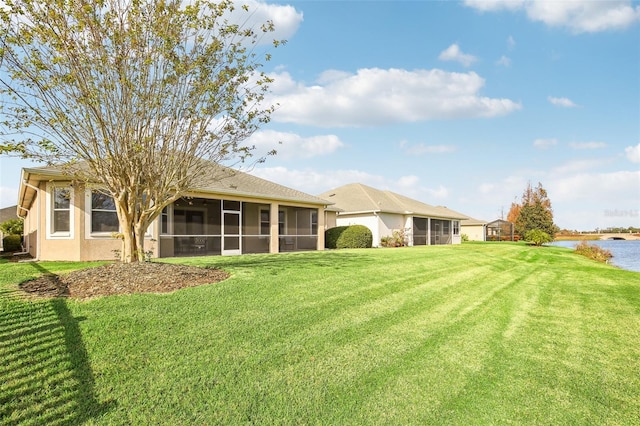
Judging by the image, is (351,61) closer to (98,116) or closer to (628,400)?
(98,116)

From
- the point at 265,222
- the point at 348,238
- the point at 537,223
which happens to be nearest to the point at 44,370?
the point at 265,222

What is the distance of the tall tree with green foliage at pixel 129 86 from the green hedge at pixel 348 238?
47.9 ft

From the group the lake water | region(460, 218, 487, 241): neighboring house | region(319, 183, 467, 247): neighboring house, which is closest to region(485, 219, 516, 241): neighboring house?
region(460, 218, 487, 241): neighboring house

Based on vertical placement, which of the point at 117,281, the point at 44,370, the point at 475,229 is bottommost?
the point at 44,370

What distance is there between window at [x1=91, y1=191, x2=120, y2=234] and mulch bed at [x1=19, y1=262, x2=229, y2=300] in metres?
5.74

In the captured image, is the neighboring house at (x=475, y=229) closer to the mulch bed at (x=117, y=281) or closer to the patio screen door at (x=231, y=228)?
the patio screen door at (x=231, y=228)

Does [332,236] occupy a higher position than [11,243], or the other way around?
[332,236]

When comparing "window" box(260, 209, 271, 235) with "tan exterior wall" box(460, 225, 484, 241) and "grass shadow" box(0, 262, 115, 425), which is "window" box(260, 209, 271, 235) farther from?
"tan exterior wall" box(460, 225, 484, 241)

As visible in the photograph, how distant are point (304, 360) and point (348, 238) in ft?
58.5

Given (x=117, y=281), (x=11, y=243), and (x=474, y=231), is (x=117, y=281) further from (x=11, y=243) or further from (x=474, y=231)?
(x=474, y=231)

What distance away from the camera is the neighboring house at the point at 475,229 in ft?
147

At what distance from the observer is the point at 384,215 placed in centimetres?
2608

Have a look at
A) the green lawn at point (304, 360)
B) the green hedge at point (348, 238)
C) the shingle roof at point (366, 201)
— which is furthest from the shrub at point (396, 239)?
the green lawn at point (304, 360)

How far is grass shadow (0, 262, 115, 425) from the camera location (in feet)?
9.93
